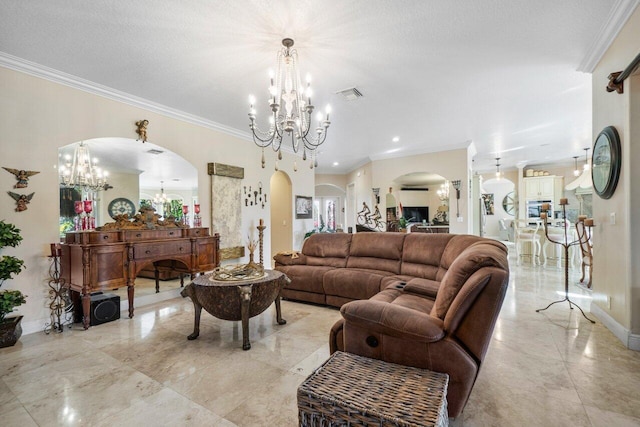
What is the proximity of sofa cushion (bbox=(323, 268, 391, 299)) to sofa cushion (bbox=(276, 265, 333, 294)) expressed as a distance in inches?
4.1

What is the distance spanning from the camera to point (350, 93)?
377 centimetres

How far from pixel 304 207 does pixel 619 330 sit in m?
5.68

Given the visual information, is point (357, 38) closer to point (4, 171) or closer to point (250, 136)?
point (250, 136)

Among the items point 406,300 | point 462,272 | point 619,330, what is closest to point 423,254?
point 406,300

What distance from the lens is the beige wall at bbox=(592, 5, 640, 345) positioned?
245cm

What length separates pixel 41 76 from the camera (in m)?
3.11

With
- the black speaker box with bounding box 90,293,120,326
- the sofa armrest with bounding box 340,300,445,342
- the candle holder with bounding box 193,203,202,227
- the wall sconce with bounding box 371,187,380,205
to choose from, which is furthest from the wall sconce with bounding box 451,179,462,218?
the black speaker box with bounding box 90,293,120,326

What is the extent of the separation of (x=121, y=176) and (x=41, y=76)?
51.5 inches

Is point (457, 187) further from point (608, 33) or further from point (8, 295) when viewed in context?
point (8, 295)

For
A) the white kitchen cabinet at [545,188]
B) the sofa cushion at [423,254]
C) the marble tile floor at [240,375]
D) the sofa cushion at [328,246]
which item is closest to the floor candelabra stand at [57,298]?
the marble tile floor at [240,375]

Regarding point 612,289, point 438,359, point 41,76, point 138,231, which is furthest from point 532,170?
point 41,76

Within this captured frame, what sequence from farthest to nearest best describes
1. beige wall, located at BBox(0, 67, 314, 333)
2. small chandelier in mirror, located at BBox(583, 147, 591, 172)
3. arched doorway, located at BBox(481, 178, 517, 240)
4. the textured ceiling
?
1. arched doorway, located at BBox(481, 178, 517, 240)
2. small chandelier in mirror, located at BBox(583, 147, 591, 172)
3. beige wall, located at BBox(0, 67, 314, 333)
4. the textured ceiling

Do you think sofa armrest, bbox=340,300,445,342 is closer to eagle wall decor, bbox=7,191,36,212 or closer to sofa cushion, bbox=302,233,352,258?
sofa cushion, bbox=302,233,352,258

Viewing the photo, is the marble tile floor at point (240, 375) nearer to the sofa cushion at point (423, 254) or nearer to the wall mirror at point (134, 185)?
the sofa cushion at point (423, 254)
